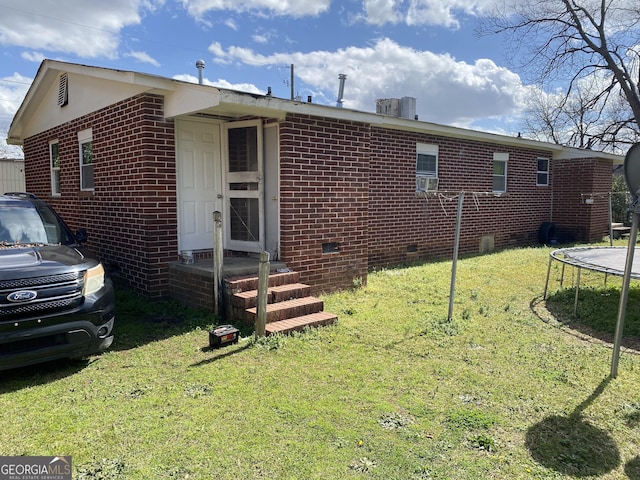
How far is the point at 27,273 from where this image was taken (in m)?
3.82

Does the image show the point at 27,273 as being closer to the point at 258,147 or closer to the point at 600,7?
the point at 258,147

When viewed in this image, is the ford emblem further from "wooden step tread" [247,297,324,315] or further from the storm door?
the storm door

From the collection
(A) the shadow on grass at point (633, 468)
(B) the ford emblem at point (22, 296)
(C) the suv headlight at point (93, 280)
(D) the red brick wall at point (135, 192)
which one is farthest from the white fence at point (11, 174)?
(A) the shadow on grass at point (633, 468)

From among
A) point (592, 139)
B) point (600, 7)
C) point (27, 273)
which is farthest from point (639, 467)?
point (592, 139)

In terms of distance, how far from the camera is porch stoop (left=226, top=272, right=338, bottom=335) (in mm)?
5395

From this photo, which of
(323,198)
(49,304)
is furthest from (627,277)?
(49,304)

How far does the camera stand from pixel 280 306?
5652 millimetres

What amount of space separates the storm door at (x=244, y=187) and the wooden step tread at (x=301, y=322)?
1.81 meters

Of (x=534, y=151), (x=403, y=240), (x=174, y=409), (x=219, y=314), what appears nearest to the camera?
(x=174, y=409)

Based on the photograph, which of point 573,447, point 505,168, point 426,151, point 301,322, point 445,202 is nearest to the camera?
point 573,447

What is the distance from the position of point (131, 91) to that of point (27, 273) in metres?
3.85

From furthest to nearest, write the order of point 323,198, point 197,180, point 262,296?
point 197,180 < point 323,198 < point 262,296

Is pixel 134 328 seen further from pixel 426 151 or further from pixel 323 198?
pixel 426 151

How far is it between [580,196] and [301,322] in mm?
12613
